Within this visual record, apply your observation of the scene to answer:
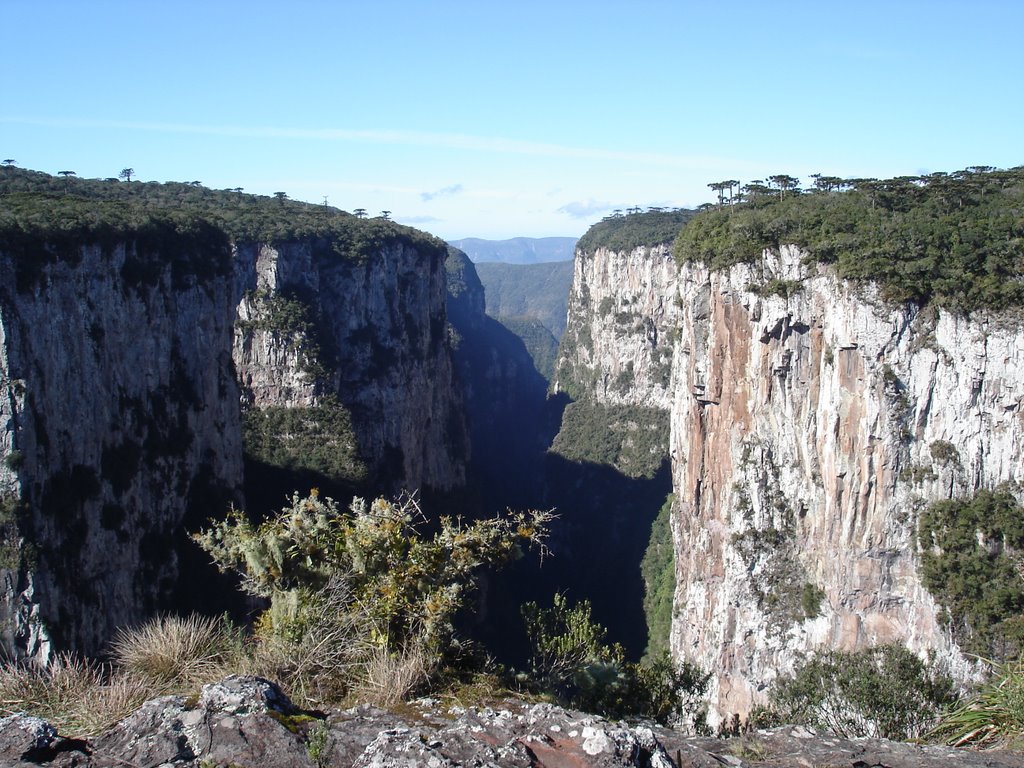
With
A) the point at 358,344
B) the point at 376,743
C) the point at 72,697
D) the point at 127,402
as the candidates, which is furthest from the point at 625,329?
the point at 376,743

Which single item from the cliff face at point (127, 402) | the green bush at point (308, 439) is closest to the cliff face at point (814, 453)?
the green bush at point (308, 439)

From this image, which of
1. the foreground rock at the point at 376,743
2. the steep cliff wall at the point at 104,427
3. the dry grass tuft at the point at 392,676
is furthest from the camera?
the steep cliff wall at the point at 104,427

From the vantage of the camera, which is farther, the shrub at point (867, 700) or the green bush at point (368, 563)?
the shrub at point (867, 700)

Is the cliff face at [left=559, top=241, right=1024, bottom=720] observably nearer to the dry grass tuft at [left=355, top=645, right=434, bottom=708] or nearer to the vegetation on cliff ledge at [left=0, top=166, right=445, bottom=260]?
the vegetation on cliff ledge at [left=0, top=166, right=445, bottom=260]

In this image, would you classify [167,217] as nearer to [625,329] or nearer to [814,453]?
[814,453]

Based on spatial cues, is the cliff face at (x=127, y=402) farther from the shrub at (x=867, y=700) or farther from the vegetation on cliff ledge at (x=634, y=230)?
the vegetation on cliff ledge at (x=634, y=230)

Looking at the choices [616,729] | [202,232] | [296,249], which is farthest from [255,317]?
[616,729]

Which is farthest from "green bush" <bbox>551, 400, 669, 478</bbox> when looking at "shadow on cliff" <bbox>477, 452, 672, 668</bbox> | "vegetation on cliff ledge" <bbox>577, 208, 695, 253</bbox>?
"vegetation on cliff ledge" <bbox>577, 208, 695, 253</bbox>
